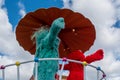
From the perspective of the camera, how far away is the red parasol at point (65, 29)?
9328mm

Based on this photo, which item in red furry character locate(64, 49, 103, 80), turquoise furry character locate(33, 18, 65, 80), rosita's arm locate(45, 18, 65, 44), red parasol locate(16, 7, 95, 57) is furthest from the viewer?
red furry character locate(64, 49, 103, 80)

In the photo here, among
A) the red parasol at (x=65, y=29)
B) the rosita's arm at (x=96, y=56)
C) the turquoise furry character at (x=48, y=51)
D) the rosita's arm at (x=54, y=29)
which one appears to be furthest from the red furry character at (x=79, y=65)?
the rosita's arm at (x=54, y=29)

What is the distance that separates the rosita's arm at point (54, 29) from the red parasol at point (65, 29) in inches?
29.6

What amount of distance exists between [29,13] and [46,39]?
37.7 inches

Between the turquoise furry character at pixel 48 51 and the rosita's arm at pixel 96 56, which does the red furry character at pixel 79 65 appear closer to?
the rosita's arm at pixel 96 56

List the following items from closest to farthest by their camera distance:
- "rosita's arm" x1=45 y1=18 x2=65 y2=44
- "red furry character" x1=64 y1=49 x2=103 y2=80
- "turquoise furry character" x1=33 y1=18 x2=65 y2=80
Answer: "rosita's arm" x1=45 y1=18 x2=65 y2=44
"turquoise furry character" x1=33 y1=18 x2=65 y2=80
"red furry character" x1=64 y1=49 x2=103 y2=80

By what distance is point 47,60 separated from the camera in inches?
340

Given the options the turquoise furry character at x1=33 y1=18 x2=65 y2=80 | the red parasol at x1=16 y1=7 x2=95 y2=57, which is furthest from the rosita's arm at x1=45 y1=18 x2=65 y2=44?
the red parasol at x1=16 y1=7 x2=95 y2=57

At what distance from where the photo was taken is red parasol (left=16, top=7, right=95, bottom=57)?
30.6 feet

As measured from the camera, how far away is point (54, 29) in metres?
8.53

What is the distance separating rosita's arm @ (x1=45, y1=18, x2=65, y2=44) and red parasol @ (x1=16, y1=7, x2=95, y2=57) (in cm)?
75

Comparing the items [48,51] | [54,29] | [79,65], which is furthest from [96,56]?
[54,29]

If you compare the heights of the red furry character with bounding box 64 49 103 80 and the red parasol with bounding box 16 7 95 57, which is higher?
the red parasol with bounding box 16 7 95 57

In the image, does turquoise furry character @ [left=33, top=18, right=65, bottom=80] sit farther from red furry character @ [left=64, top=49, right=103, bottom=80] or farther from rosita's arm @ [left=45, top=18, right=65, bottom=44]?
red furry character @ [left=64, top=49, right=103, bottom=80]
